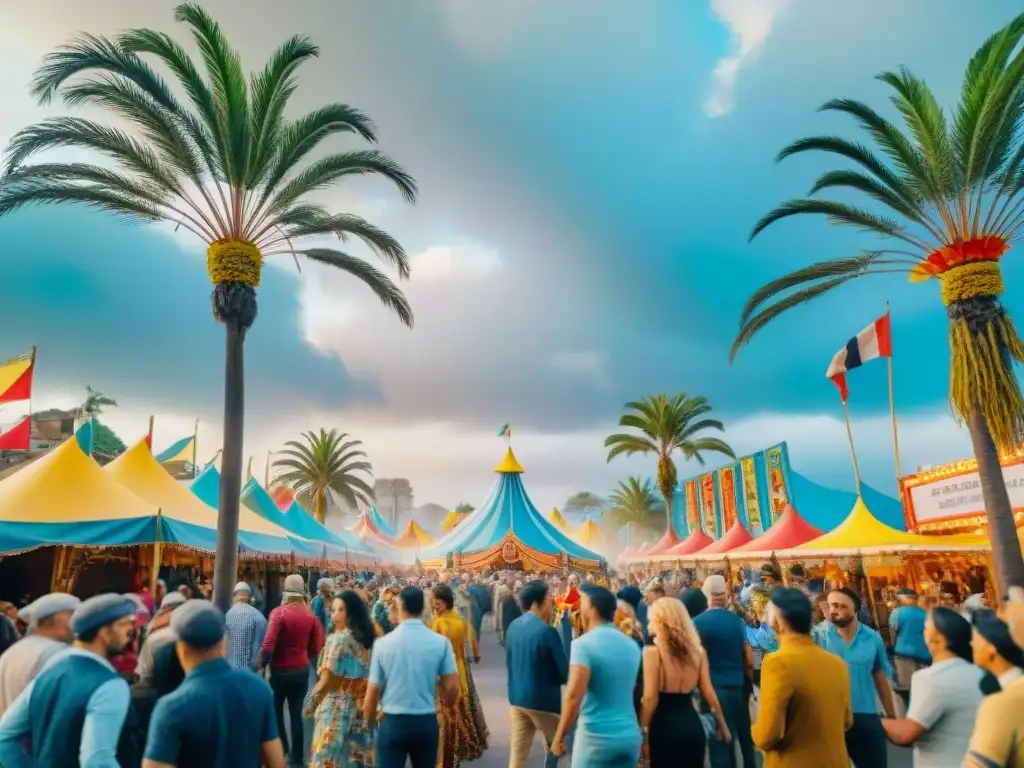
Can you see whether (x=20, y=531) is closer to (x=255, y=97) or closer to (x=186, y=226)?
(x=186, y=226)

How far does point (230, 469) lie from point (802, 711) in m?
10.8

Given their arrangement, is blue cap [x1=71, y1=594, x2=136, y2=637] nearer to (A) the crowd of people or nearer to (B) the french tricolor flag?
(A) the crowd of people

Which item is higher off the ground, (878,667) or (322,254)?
(322,254)

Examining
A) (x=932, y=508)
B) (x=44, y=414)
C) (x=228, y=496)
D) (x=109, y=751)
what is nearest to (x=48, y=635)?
(x=109, y=751)

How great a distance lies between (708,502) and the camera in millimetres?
38000

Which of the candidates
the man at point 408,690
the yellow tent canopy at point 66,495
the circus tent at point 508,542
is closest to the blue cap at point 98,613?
the man at point 408,690

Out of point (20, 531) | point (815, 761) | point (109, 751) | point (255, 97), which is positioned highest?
point (255, 97)

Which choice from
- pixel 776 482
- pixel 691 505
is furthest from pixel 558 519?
pixel 776 482

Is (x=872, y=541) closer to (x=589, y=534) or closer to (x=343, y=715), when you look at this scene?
(x=343, y=715)

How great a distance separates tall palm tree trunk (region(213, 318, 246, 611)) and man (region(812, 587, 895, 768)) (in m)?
9.61

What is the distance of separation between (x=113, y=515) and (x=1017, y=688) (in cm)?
1459

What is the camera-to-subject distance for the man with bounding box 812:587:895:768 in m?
4.80

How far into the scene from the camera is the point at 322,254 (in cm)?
1471

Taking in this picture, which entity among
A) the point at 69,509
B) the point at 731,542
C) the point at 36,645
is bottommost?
the point at 36,645
